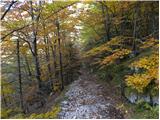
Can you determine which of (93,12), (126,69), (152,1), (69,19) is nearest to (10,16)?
(69,19)

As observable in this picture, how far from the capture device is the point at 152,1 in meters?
15.4

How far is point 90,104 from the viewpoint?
11727 mm

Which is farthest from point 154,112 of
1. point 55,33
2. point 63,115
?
point 55,33

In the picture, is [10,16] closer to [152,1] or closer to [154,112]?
[152,1]

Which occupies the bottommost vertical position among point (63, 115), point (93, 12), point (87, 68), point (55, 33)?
point (63, 115)

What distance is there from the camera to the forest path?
10.5 meters

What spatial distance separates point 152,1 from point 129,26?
9.68 feet

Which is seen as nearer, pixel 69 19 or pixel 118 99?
pixel 118 99

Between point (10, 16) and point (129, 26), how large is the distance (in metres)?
7.85

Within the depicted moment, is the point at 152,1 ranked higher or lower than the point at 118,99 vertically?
higher

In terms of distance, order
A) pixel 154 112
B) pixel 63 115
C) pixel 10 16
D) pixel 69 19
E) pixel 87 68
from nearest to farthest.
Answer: pixel 154 112 < pixel 63 115 < pixel 10 16 < pixel 69 19 < pixel 87 68

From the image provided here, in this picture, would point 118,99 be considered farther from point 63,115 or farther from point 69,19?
point 69,19

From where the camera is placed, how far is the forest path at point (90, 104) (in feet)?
34.3

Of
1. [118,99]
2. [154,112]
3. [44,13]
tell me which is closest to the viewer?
[154,112]
